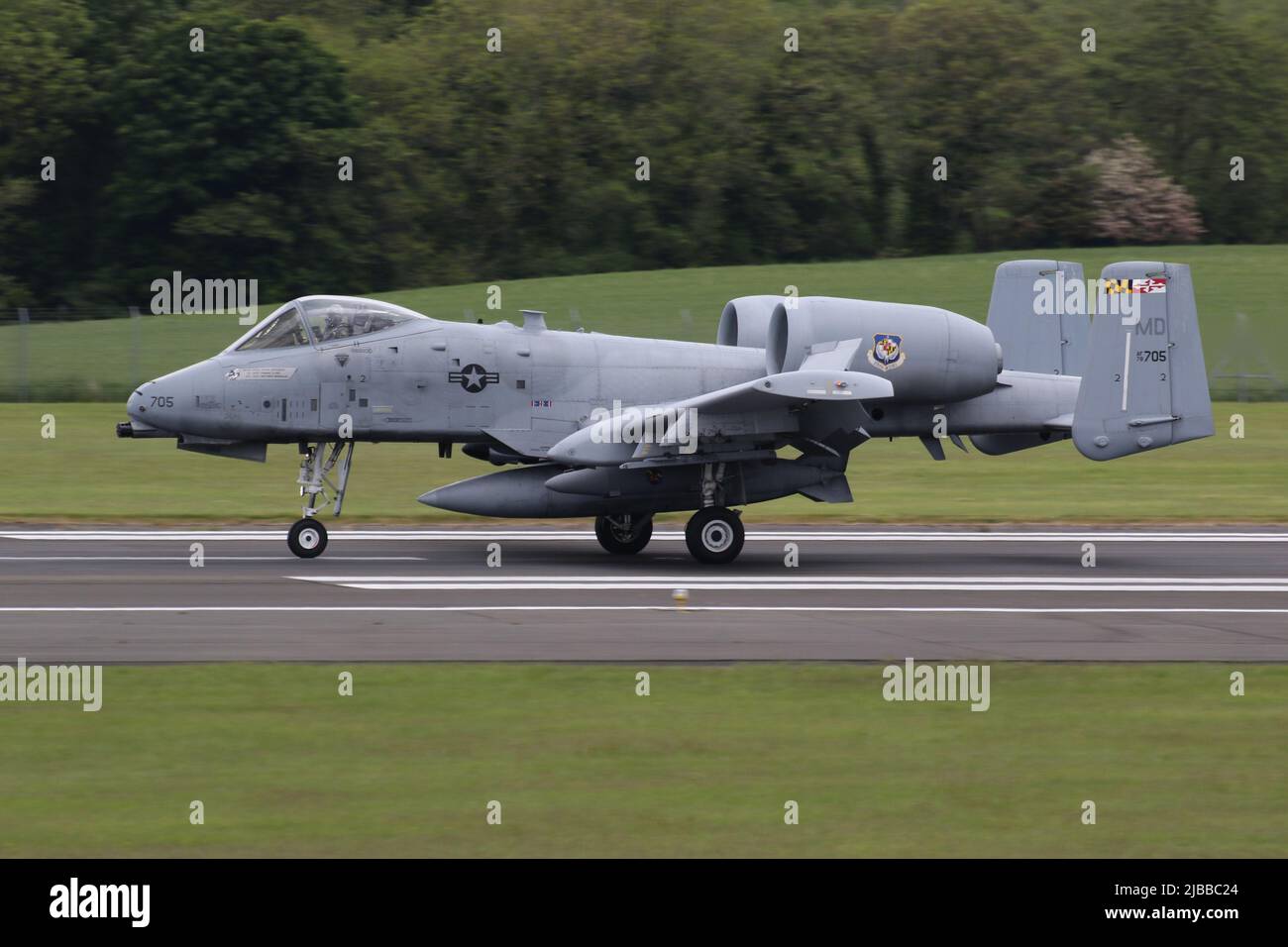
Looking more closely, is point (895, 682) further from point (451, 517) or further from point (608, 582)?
point (451, 517)

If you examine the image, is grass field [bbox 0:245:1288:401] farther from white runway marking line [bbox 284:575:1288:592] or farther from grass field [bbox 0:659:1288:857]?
grass field [bbox 0:659:1288:857]

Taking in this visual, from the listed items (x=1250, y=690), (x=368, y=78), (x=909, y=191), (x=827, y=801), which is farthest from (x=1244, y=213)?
(x=827, y=801)

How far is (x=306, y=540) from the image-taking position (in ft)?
64.6

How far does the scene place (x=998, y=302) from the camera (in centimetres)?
2253

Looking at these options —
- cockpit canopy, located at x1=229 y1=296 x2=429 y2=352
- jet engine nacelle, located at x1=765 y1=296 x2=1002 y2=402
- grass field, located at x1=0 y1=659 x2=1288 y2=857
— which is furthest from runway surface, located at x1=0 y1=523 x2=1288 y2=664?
cockpit canopy, located at x1=229 y1=296 x2=429 y2=352

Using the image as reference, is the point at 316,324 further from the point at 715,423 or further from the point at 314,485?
the point at 715,423

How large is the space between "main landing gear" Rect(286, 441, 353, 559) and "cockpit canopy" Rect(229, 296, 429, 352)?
1272 mm

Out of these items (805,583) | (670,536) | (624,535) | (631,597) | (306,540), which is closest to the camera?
(631,597)

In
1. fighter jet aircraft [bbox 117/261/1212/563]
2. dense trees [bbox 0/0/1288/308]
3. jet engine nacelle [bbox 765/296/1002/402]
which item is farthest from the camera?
dense trees [bbox 0/0/1288/308]

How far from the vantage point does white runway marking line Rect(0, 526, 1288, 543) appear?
22156 millimetres

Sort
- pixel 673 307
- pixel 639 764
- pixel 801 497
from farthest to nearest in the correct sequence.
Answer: pixel 673 307 → pixel 801 497 → pixel 639 764

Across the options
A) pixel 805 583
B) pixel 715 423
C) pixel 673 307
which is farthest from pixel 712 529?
pixel 673 307

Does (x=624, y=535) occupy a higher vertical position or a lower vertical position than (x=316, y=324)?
lower

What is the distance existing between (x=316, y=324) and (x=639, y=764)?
1111cm
